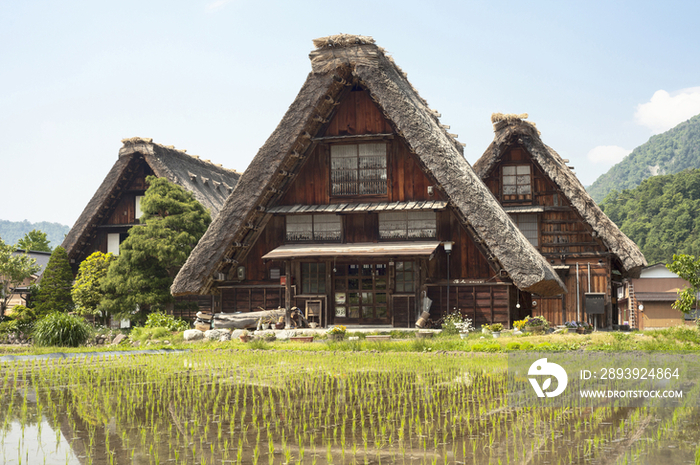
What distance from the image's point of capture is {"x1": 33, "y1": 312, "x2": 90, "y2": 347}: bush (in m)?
17.2

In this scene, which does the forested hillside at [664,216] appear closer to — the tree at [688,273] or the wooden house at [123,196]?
the tree at [688,273]

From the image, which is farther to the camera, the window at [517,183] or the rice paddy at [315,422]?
the window at [517,183]

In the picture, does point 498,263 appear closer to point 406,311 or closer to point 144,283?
point 406,311

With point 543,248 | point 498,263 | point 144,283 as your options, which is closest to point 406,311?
point 498,263

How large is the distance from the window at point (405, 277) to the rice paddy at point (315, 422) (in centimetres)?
995

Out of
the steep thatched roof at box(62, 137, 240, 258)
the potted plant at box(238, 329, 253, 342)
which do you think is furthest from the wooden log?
the steep thatched roof at box(62, 137, 240, 258)

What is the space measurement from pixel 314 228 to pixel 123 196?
1194cm

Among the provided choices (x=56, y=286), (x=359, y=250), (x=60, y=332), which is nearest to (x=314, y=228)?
(x=359, y=250)

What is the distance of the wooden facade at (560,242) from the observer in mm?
24125

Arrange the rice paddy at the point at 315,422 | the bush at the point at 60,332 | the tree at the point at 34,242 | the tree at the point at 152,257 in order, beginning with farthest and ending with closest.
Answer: the tree at the point at 34,242 → the tree at the point at 152,257 → the bush at the point at 60,332 → the rice paddy at the point at 315,422

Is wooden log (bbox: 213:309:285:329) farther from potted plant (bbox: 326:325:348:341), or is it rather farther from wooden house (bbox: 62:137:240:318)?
wooden house (bbox: 62:137:240:318)

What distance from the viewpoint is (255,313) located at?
2105cm

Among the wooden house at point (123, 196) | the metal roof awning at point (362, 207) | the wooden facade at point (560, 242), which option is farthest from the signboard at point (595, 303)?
the wooden house at point (123, 196)

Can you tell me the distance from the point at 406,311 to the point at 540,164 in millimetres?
8550
